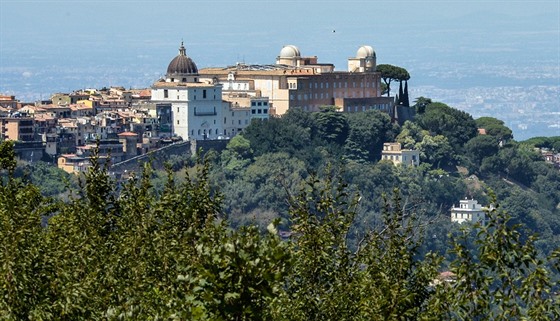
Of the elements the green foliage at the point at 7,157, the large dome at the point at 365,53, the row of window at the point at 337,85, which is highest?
the large dome at the point at 365,53

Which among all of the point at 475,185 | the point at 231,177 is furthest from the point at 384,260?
the point at 475,185

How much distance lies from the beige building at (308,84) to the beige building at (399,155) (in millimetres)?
2281

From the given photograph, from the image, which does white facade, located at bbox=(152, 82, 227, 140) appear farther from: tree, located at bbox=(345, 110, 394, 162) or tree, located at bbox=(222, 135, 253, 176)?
tree, located at bbox=(345, 110, 394, 162)

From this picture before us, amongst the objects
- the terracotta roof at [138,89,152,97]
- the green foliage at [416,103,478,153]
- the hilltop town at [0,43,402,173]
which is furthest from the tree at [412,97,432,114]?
the terracotta roof at [138,89,152,97]

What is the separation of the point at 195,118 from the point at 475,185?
51.0 feet

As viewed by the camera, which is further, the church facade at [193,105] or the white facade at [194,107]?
the church facade at [193,105]

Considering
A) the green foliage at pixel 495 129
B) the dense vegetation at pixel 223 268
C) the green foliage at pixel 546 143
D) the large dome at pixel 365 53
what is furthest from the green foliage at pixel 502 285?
the green foliage at pixel 546 143

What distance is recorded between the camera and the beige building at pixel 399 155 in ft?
310

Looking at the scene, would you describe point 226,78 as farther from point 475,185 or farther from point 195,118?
point 475,185

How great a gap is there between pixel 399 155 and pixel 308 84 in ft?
20.8

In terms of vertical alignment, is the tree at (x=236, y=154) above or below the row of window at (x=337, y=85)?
below

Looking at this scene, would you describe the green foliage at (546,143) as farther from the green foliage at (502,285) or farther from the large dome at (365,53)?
the green foliage at (502,285)

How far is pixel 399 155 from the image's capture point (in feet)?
311

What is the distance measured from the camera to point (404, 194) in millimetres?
90812
